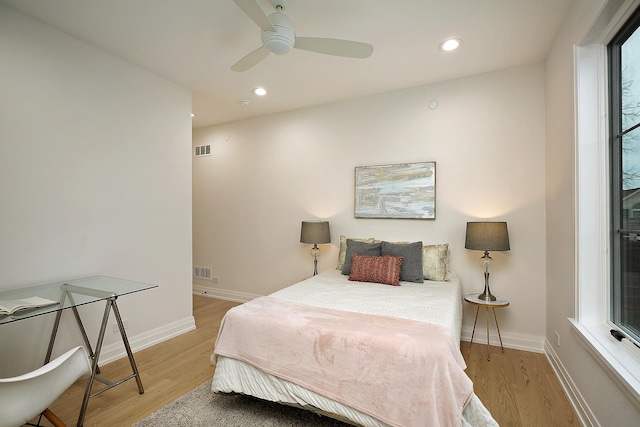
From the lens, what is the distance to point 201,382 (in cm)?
243

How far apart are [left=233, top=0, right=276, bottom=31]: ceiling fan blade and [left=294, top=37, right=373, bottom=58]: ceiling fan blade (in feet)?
0.80

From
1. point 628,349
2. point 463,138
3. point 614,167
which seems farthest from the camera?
point 463,138

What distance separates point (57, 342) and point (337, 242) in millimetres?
2860

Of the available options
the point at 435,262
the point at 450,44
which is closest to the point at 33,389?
the point at 435,262

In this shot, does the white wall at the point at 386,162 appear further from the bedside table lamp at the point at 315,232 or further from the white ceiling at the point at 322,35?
the white ceiling at the point at 322,35

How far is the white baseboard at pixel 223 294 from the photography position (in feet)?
15.1

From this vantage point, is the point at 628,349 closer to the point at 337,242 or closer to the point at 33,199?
the point at 337,242

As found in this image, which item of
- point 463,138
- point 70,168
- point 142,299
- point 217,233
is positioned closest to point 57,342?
point 142,299

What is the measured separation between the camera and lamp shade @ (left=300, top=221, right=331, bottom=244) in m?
3.74

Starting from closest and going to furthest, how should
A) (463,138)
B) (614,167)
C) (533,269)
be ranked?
(614,167)
(533,269)
(463,138)

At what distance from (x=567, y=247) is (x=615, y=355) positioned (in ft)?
2.91

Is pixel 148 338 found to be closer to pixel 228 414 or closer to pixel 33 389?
pixel 228 414

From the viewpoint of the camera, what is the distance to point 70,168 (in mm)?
2523

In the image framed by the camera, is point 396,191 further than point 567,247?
Yes
